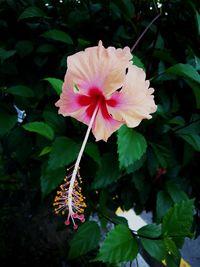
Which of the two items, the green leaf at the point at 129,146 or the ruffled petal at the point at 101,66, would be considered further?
the green leaf at the point at 129,146

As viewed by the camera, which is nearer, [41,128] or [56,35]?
[41,128]

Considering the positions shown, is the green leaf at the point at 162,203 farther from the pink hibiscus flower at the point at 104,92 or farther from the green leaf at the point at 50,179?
the pink hibiscus flower at the point at 104,92

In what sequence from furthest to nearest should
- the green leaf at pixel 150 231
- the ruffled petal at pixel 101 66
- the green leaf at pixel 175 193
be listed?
1. the green leaf at pixel 175 193
2. the green leaf at pixel 150 231
3. the ruffled petal at pixel 101 66

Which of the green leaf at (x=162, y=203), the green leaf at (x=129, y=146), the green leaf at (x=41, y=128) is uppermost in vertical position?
the green leaf at (x=129, y=146)

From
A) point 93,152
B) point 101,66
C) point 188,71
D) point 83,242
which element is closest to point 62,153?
point 93,152

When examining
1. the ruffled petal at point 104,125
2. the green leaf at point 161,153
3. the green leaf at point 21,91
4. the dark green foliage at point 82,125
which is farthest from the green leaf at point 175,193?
the ruffled petal at point 104,125

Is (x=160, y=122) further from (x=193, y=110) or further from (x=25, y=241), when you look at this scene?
(x=25, y=241)

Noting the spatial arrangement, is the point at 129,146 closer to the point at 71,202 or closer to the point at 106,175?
the point at 106,175

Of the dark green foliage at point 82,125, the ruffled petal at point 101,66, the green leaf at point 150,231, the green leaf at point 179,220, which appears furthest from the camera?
the dark green foliage at point 82,125
